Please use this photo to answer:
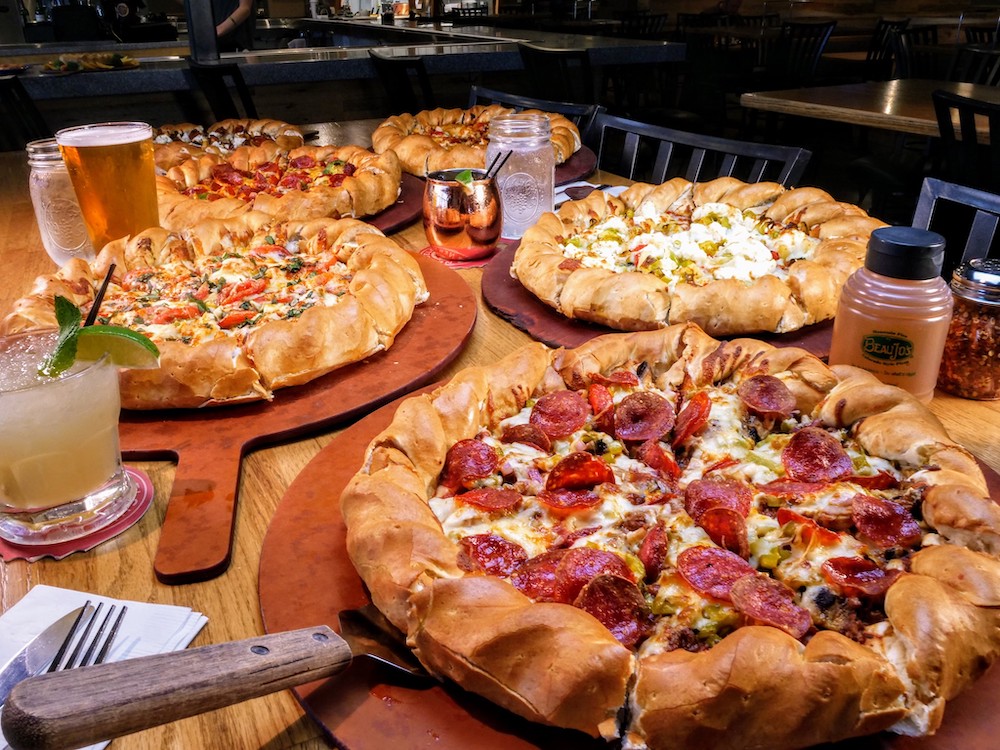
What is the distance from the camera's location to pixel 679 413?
162 cm

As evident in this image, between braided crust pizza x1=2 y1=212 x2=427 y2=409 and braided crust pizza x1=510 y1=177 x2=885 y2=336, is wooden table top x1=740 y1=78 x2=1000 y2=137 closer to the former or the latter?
braided crust pizza x1=510 y1=177 x2=885 y2=336

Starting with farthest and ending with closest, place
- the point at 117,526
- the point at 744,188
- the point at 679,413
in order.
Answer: the point at 744,188 < the point at 679,413 < the point at 117,526

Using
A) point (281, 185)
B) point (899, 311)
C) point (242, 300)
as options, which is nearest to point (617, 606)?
point (899, 311)

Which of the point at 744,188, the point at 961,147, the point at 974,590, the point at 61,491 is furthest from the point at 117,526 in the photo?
the point at 961,147

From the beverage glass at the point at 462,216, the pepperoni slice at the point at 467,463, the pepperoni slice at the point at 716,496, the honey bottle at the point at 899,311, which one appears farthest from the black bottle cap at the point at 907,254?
the beverage glass at the point at 462,216

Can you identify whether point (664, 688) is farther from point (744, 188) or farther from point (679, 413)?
point (744, 188)

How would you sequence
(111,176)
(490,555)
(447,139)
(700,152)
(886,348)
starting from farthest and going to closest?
(447,139), (700,152), (111,176), (886,348), (490,555)

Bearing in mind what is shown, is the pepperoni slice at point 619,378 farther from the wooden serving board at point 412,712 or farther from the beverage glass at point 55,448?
the beverage glass at point 55,448

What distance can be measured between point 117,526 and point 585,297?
1299mm

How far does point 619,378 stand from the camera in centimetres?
172

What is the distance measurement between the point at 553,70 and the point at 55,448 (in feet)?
18.7

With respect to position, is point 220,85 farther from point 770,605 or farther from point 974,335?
point 770,605

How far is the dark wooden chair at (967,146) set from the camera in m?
4.55

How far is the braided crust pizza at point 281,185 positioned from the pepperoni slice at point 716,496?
77.5 inches
